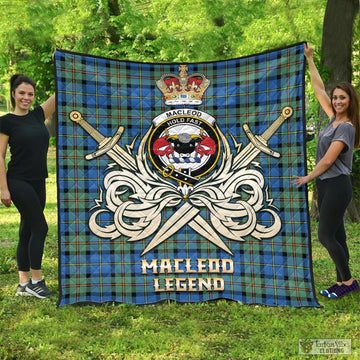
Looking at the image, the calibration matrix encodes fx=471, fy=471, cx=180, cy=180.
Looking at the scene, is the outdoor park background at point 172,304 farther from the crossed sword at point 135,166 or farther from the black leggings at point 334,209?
the crossed sword at point 135,166

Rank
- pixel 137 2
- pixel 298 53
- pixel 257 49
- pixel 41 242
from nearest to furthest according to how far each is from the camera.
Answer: pixel 298 53 < pixel 41 242 < pixel 257 49 < pixel 137 2

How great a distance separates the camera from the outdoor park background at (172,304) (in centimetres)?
359

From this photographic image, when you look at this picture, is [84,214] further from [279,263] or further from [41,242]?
[279,263]

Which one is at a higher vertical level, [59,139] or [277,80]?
[277,80]

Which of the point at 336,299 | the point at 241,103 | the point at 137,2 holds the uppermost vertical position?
the point at 137,2

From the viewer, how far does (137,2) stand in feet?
41.7

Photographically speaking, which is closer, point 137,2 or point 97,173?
point 97,173

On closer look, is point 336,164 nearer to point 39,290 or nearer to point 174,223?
point 174,223

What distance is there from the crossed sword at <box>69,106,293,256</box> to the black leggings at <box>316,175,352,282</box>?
0.61 meters

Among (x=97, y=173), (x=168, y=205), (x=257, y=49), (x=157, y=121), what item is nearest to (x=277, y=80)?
(x=157, y=121)

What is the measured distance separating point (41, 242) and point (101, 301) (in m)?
0.84

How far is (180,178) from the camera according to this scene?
14.6ft

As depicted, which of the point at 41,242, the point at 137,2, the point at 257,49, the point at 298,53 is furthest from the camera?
the point at 137,2

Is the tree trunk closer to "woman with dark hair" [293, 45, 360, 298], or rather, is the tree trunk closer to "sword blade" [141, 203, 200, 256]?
"woman with dark hair" [293, 45, 360, 298]
